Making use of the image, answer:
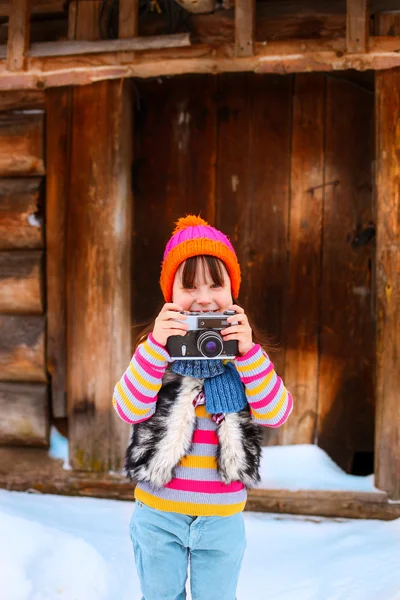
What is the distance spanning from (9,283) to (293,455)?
62.1 inches

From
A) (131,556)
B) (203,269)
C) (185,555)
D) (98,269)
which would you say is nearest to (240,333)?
(203,269)

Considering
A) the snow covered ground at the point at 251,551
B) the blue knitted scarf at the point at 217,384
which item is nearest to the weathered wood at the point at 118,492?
the snow covered ground at the point at 251,551

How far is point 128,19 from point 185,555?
2.12 meters

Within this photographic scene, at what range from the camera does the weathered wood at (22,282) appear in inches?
105

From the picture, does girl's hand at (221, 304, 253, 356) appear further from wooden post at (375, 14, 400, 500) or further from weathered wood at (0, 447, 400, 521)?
weathered wood at (0, 447, 400, 521)

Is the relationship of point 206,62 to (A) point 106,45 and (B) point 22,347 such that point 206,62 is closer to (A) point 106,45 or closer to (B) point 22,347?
(A) point 106,45

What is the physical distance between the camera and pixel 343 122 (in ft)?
9.09

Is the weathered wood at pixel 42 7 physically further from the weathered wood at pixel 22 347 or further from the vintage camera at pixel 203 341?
the vintage camera at pixel 203 341

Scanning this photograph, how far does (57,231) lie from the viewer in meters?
2.68

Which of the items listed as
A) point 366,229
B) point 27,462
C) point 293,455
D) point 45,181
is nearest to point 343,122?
point 366,229

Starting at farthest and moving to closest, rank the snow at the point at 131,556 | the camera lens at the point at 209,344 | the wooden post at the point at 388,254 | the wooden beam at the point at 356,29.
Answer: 1. the wooden post at the point at 388,254
2. the wooden beam at the point at 356,29
3. the snow at the point at 131,556
4. the camera lens at the point at 209,344

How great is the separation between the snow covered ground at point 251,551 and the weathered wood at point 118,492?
40 millimetres

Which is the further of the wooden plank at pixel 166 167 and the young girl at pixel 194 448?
the wooden plank at pixel 166 167

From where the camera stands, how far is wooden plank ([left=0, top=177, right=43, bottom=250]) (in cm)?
265
